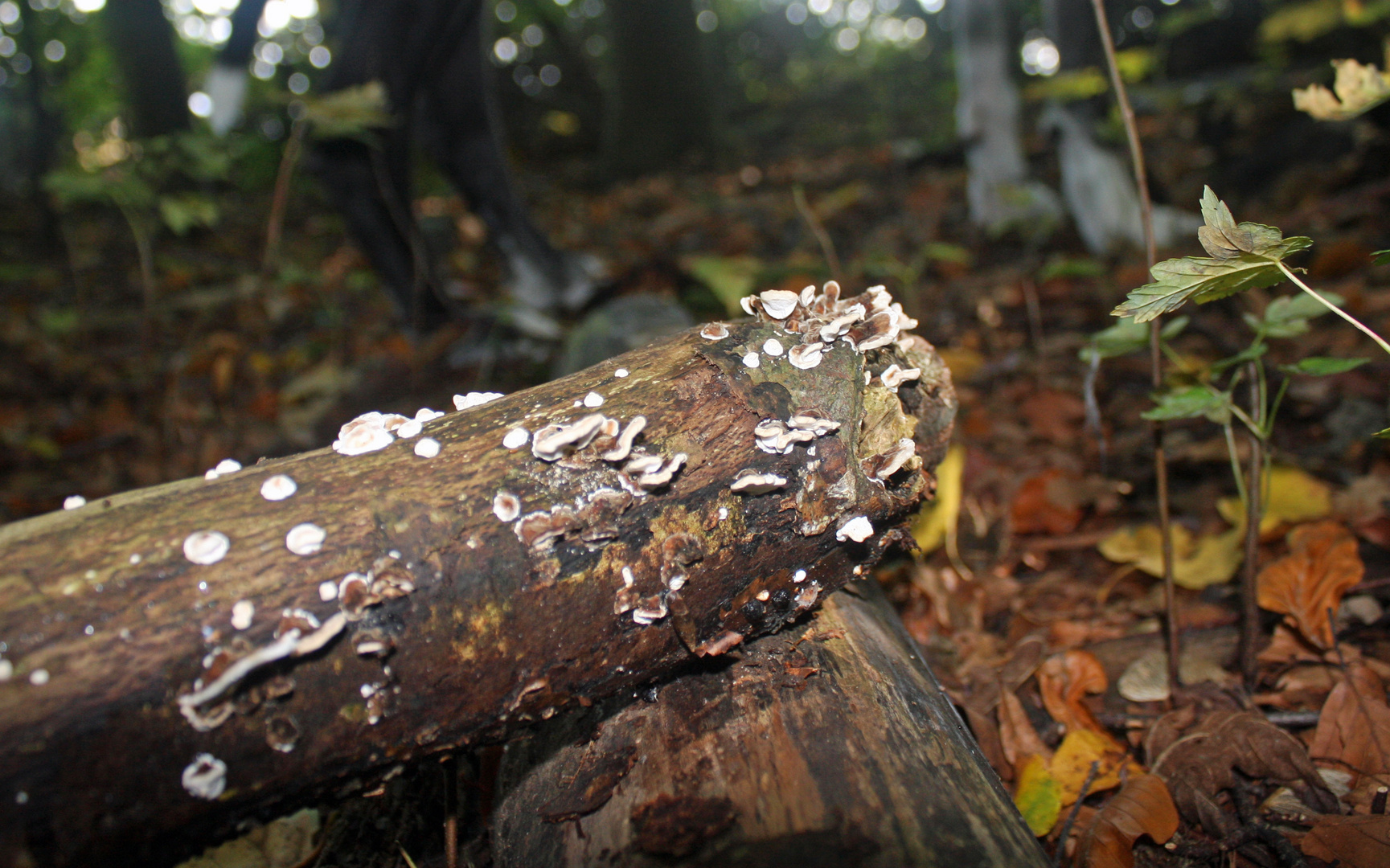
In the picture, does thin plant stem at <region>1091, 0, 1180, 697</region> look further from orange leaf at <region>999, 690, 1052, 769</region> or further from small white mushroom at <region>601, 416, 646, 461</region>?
small white mushroom at <region>601, 416, 646, 461</region>

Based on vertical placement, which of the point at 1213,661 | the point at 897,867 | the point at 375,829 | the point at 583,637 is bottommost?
the point at 1213,661

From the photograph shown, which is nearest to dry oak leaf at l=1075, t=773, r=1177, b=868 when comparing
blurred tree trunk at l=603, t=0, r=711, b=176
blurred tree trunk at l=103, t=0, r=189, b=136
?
blurred tree trunk at l=603, t=0, r=711, b=176

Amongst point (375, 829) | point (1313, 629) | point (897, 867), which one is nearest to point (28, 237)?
point (375, 829)

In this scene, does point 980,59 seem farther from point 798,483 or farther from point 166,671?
point 166,671

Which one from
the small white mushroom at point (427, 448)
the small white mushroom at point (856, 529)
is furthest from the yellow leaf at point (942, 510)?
the small white mushroom at point (427, 448)

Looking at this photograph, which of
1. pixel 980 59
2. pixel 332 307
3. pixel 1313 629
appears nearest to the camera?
pixel 1313 629

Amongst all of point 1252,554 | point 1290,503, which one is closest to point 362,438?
point 1252,554
